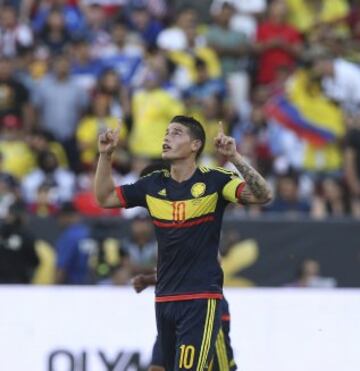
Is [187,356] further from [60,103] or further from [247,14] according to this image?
[247,14]

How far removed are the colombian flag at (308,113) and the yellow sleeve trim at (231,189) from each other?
25.6 ft

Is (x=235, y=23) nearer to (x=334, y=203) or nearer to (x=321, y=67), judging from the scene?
(x=321, y=67)

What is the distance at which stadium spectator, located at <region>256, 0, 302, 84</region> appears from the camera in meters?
18.1

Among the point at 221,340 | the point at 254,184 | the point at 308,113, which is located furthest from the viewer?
the point at 308,113

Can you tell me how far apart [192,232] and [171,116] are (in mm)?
7497

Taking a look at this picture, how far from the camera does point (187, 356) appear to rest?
9.08 metres

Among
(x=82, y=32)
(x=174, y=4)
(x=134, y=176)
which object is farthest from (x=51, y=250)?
(x=174, y=4)

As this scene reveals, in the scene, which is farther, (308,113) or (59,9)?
(59,9)

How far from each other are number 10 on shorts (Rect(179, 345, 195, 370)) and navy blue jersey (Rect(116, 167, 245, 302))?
1.09 feet

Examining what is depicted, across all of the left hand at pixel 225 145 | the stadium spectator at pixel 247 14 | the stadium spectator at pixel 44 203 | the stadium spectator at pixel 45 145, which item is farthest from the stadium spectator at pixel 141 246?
the left hand at pixel 225 145

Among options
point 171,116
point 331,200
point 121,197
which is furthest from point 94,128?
point 121,197

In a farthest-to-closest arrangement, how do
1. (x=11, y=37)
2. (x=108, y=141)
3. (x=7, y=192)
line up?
(x=11, y=37)
(x=7, y=192)
(x=108, y=141)

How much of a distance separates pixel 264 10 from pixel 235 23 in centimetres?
44

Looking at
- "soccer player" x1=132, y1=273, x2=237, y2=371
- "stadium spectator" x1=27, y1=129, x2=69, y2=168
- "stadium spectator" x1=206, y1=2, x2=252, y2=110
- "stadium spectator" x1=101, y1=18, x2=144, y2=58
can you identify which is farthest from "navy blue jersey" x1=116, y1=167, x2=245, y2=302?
"stadium spectator" x1=101, y1=18, x2=144, y2=58
